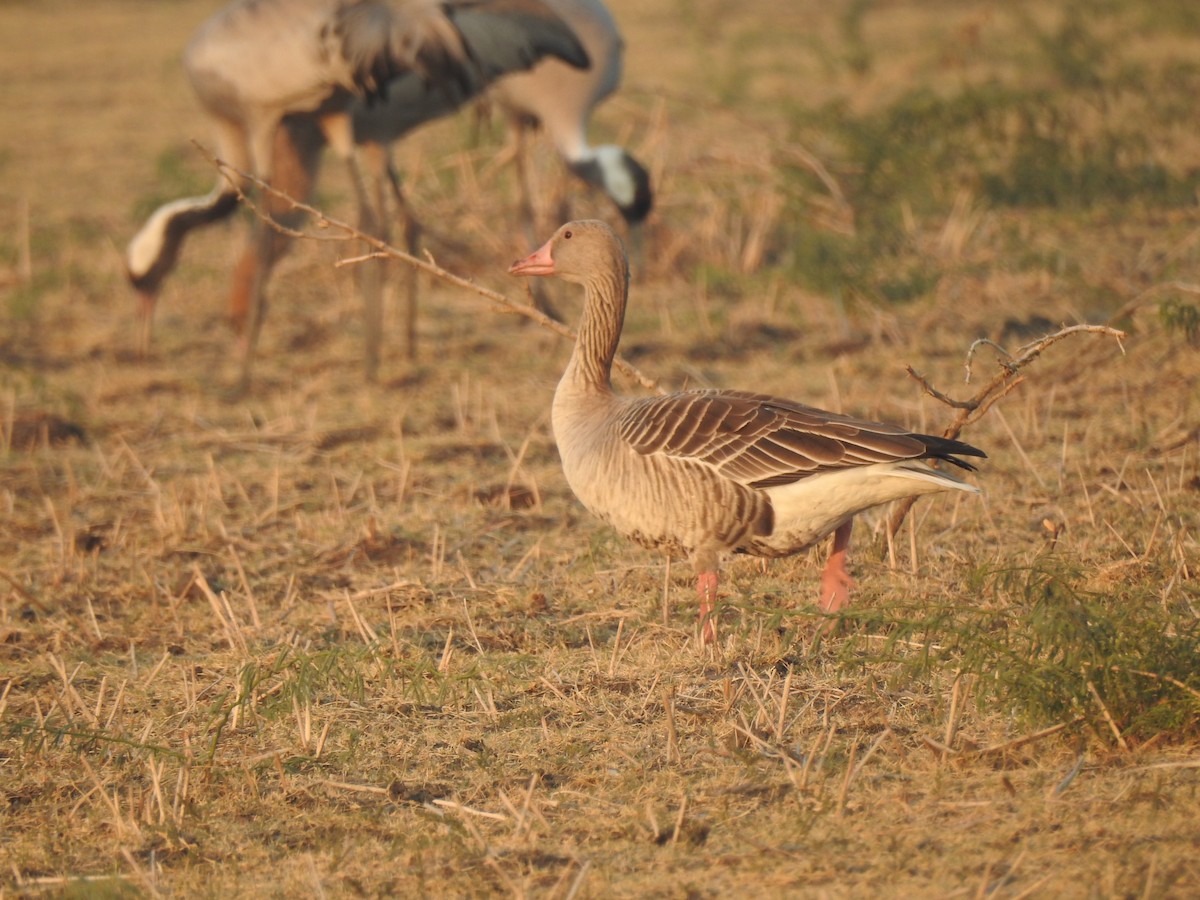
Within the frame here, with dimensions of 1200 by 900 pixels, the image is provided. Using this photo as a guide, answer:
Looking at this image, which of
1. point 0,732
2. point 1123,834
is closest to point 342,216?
point 0,732

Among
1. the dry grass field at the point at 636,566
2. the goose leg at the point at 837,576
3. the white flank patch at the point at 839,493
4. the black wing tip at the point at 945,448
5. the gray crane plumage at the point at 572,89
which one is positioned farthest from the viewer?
the gray crane plumage at the point at 572,89

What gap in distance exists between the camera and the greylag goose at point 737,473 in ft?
13.3

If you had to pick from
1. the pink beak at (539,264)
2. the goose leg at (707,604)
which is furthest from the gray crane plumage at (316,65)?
the goose leg at (707,604)

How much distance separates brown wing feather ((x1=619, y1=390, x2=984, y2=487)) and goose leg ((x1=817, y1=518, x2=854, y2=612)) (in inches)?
14.4

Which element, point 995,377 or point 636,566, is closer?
point 995,377

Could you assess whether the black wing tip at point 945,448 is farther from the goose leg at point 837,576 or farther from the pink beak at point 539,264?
the pink beak at point 539,264

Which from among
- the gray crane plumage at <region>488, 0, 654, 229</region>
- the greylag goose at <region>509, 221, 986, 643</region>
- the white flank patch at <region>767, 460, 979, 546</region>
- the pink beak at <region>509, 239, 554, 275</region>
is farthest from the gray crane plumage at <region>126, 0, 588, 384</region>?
the white flank patch at <region>767, 460, 979, 546</region>

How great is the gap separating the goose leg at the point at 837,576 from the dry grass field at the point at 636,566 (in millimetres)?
101

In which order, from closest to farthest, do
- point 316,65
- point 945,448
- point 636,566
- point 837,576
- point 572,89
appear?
point 945,448, point 837,576, point 636,566, point 316,65, point 572,89

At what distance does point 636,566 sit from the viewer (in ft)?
16.3

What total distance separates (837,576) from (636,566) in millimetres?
789

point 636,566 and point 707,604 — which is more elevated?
point 707,604

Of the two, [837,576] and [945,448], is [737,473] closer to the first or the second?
[837,576]

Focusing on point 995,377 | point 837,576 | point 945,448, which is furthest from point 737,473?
point 995,377
